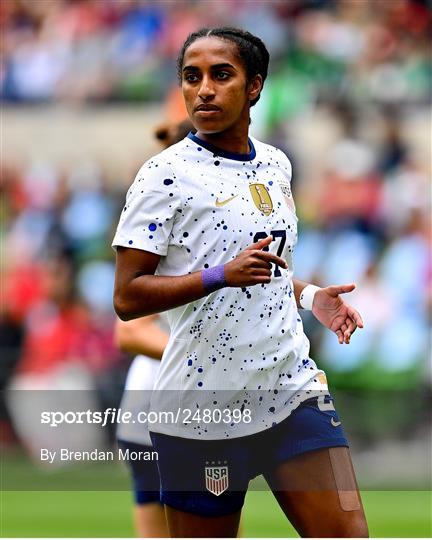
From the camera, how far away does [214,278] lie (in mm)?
4266

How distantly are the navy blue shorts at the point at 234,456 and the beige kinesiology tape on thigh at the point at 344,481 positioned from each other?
0.04 m

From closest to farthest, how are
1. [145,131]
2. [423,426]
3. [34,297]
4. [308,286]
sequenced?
[308,286]
[423,426]
[34,297]
[145,131]

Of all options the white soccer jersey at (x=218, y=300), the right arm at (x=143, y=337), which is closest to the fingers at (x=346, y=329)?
the white soccer jersey at (x=218, y=300)

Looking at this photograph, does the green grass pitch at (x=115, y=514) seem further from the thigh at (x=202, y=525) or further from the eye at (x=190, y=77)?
the eye at (x=190, y=77)

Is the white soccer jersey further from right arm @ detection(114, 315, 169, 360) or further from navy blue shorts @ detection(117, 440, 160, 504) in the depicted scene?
navy blue shorts @ detection(117, 440, 160, 504)

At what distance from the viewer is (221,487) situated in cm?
450

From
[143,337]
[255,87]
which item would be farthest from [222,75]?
[143,337]

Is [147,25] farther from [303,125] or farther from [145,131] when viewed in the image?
[303,125]

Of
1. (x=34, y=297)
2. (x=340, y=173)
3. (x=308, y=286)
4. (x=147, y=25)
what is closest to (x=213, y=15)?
(x=147, y=25)

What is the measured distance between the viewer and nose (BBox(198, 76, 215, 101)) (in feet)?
14.7

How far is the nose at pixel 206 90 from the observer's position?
4.49m

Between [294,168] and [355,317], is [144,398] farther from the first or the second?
[294,168]

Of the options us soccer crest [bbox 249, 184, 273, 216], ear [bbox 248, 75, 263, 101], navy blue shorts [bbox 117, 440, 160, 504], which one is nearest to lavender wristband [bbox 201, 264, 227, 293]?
us soccer crest [bbox 249, 184, 273, 216]

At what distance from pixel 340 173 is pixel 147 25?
3.79 metres
